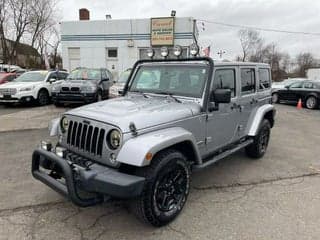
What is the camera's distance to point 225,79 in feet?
14.2

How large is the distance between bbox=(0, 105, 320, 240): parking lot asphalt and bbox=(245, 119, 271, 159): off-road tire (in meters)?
0.18

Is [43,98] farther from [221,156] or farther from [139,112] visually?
[139,112]

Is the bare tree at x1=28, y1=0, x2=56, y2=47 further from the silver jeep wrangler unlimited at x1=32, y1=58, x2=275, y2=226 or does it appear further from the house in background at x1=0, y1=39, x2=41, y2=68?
the silver jeep wrangler unlimited at x1=32, y1=58, x2=275, y2=226

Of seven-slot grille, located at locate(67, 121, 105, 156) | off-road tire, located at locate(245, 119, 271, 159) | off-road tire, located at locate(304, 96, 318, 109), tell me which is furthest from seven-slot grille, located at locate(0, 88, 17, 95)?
off-road tire, located at locate(304, 96, 318, 109)

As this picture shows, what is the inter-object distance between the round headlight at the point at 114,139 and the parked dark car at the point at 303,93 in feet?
46.0

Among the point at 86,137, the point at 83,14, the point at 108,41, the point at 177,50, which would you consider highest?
the point at 83,14

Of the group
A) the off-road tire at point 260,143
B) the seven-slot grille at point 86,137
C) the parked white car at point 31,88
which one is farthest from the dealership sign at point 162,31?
the seven-slot grille at point 86,137

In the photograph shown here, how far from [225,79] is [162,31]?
16320 mm

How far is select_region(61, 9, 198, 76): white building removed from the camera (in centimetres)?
1997

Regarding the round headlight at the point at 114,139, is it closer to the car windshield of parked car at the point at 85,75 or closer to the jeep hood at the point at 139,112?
the jeep hood at the point at 139,112

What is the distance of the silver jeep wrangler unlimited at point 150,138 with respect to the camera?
110 inches

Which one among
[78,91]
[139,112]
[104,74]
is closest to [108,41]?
[104,74]

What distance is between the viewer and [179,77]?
4125mm

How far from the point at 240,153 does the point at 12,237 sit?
4463 mm
